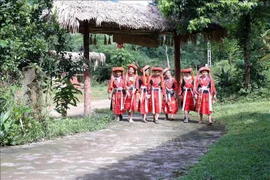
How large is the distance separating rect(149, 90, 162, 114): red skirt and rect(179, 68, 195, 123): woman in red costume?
25.3 inches

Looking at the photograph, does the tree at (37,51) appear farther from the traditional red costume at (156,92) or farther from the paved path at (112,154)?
the traditional red costume at (156,92)

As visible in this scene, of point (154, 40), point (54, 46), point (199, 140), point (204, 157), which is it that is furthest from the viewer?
point (154, 40)

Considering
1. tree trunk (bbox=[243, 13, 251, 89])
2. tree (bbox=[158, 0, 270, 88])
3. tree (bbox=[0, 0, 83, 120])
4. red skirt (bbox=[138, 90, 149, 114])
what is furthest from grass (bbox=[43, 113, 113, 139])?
tree trunk (bbox=[243, 13, 251, 89])

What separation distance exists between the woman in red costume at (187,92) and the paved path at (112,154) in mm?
1160

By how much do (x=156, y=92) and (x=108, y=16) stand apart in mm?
2517

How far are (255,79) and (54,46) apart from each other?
9.07 metres

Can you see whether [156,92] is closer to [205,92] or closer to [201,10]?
[205,92]

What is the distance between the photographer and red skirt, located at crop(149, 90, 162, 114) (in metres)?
10.2

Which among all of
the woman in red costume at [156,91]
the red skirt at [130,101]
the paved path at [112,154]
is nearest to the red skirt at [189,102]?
the woman in red costume at [156,91]

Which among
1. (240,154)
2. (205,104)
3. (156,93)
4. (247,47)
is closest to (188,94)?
(205,104)

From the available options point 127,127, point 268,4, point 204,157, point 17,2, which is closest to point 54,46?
point 127,127

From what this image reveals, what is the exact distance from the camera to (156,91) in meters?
10.3

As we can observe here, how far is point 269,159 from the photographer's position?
5211 millimetres

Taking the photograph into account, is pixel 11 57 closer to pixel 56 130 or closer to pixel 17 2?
pixel 17 2
